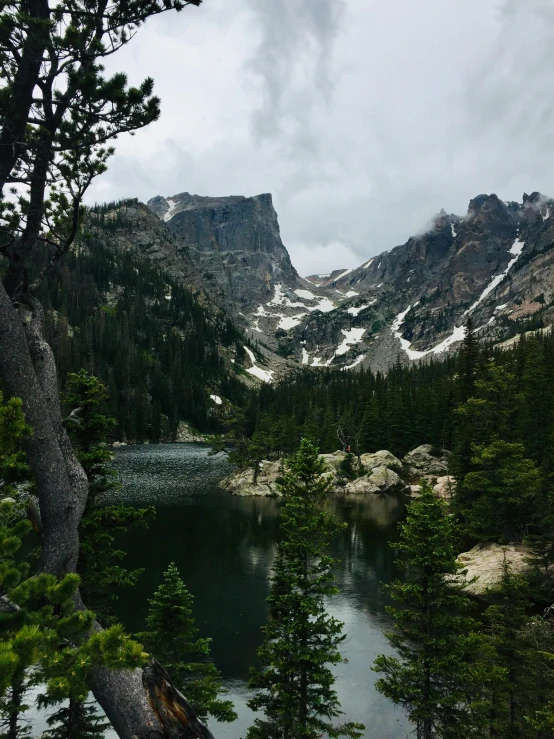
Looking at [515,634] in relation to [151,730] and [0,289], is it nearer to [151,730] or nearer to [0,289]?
[151,730]

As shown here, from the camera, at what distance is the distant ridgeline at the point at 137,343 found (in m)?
121

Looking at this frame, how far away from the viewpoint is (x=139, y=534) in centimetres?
3831

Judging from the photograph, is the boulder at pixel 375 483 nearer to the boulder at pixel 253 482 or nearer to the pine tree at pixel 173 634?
the boulder at pixel 253 482

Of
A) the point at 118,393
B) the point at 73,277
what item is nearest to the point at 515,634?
the point at 118,393

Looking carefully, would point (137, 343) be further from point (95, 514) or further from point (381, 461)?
A: point (95, 514)

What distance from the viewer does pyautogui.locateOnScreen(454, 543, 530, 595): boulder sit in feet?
85.8

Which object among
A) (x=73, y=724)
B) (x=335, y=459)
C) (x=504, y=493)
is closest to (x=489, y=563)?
(x=504, y=493)

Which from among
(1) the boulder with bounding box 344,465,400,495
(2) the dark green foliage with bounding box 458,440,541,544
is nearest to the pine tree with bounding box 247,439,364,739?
(2) the dark green foliage with bounding box 458,440,541,544

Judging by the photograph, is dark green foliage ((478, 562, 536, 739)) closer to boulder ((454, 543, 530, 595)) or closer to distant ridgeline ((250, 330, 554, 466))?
boulder ((454, 543, 530, 595))

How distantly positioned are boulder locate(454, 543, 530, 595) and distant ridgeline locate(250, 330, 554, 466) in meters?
6.60

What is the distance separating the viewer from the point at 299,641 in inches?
508

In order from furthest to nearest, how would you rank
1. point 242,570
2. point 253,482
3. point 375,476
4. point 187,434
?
point 187,434 < point 375,476 < point 253,482 < point 242,570

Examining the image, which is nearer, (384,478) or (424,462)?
(384,478)

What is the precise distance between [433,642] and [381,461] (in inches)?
2239
